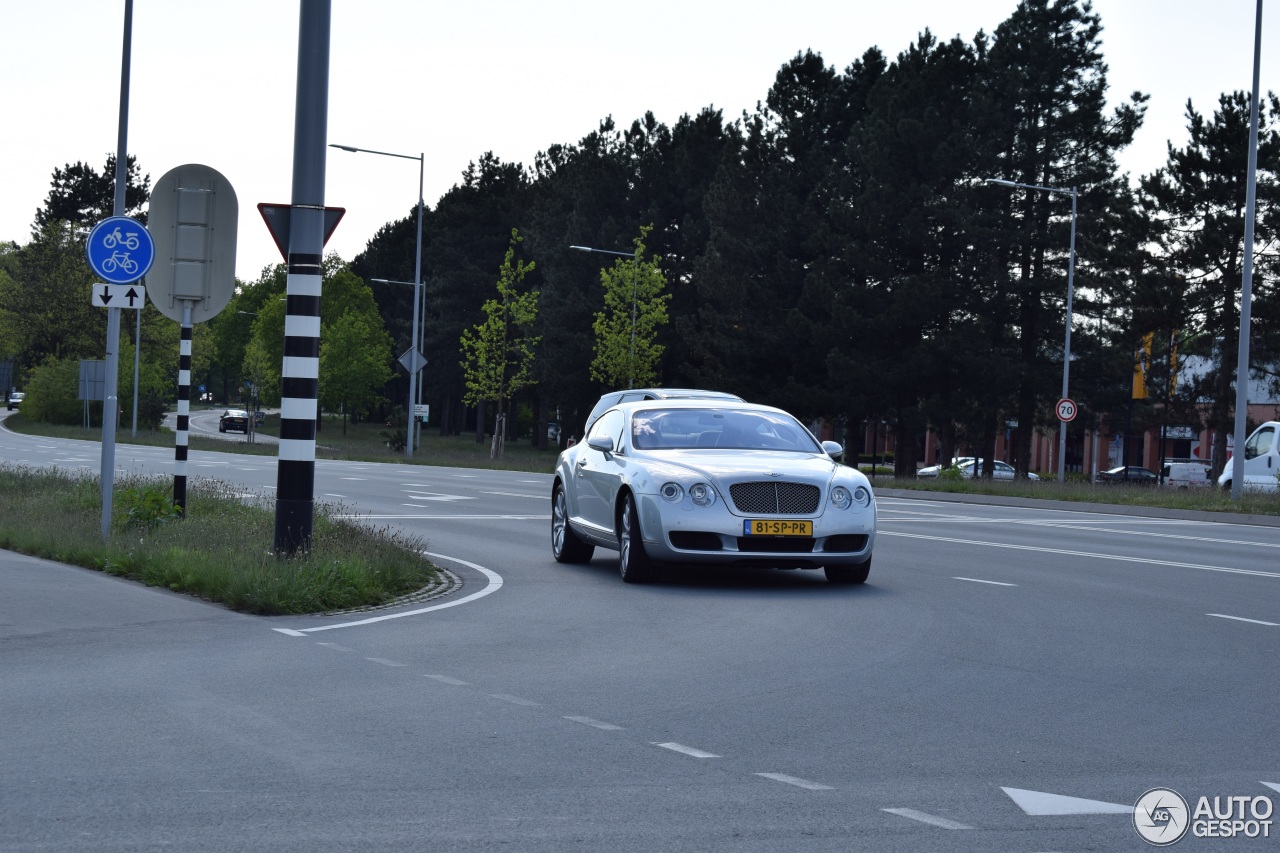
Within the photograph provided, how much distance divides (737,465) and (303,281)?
3.83 m

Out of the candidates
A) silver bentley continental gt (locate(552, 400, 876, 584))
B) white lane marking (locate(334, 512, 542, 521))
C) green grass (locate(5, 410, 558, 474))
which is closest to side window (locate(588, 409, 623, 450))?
silver bentley continental gt (locate(552, 400, 876, 584))

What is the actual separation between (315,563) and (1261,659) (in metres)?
6.55

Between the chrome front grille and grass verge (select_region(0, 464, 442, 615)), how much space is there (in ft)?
8.80

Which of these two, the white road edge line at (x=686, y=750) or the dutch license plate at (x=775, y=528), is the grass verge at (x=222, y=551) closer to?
the dutch license plate at (x=775, y=528)

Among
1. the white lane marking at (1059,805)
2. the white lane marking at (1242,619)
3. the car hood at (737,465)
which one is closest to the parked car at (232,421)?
the car hood at (737,465)

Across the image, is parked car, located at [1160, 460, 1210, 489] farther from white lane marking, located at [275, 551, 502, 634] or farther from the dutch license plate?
the dutch license plate

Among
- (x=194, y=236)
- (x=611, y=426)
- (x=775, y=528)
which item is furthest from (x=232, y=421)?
(x=775, y=528)

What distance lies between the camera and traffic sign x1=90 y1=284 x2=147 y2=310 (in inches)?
578

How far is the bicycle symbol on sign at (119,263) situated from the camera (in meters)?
14.4

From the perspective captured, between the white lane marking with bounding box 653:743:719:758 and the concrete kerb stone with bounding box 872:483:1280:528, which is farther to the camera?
the concrete kerb stone with bounding box 872:483:1280:528

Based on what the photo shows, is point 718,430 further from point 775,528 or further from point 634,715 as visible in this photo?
point 634,715

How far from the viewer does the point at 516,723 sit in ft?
23.0

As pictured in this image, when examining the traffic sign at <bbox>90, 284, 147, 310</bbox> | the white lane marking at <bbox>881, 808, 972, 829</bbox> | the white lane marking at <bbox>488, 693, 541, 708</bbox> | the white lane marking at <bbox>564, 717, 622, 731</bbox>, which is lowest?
the white lane marking at <bbox>488, 693, 541, 708</bbox>

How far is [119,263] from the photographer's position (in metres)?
14.5
